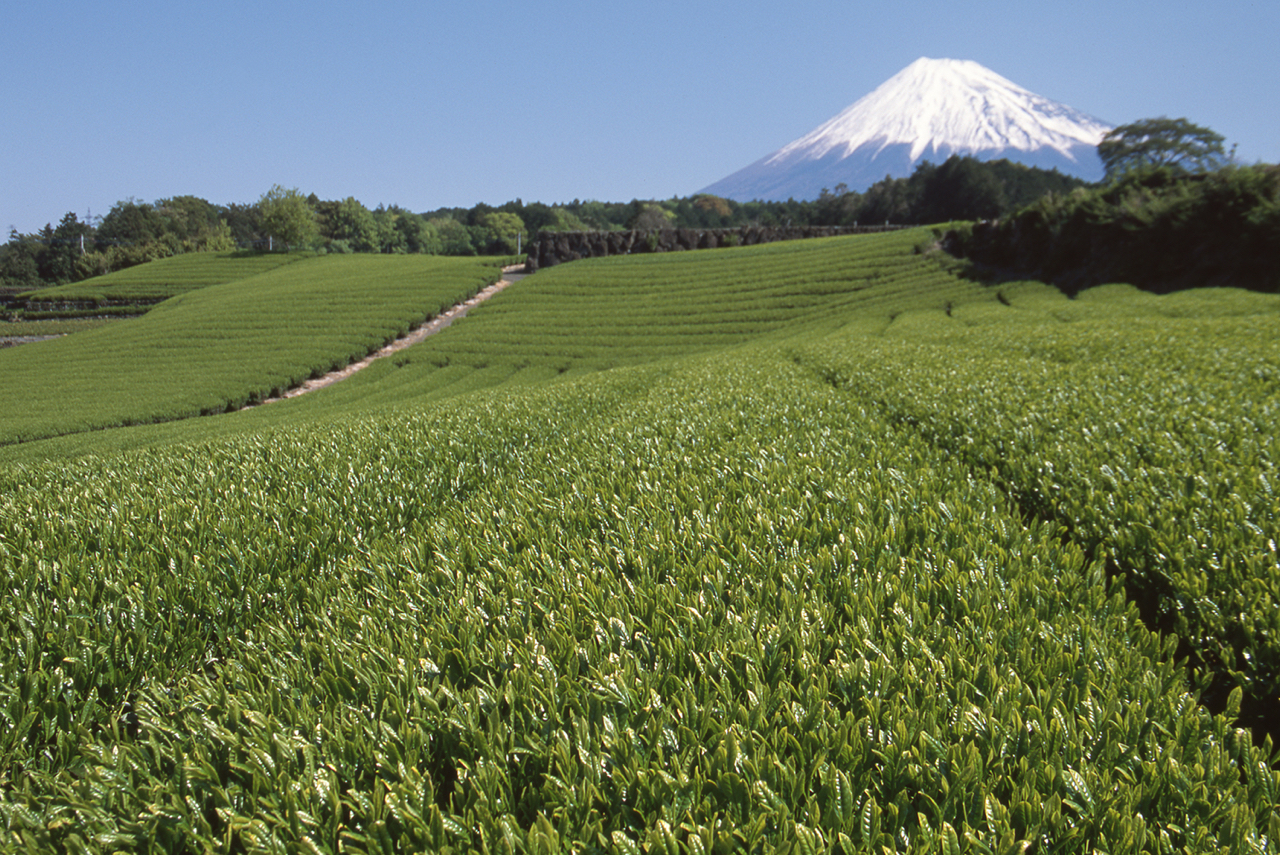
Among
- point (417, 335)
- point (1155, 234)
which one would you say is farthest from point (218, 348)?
point (1155, 234)

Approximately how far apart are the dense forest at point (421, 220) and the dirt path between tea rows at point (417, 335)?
18.6 metres

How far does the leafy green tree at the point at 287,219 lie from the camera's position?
78062mm

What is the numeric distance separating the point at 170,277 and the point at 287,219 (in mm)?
15594

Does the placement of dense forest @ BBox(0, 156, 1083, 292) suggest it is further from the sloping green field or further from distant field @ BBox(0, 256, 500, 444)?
the sloping green field

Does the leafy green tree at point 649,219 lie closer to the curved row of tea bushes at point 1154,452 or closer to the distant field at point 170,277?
the distant field at point 170,277

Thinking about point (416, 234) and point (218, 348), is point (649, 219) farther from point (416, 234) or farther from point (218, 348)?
point (218, 348)

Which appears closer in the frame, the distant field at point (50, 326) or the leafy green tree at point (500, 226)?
the distant field at point (50, 326)

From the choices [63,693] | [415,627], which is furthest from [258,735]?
[63,693]

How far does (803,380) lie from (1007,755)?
31.0ft

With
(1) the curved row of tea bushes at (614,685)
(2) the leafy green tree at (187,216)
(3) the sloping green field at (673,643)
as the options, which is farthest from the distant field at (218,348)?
(2) the leafy green tree at (187,216)

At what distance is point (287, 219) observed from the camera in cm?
7794

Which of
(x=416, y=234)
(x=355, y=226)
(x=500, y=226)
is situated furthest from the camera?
(x=500, y=226)

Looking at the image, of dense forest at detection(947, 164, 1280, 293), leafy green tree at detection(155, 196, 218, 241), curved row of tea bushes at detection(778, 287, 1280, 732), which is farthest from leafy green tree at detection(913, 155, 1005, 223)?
leafy green tree at detection(155, 196, 218, 241)

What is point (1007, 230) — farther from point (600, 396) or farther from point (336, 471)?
point (336, 471)
